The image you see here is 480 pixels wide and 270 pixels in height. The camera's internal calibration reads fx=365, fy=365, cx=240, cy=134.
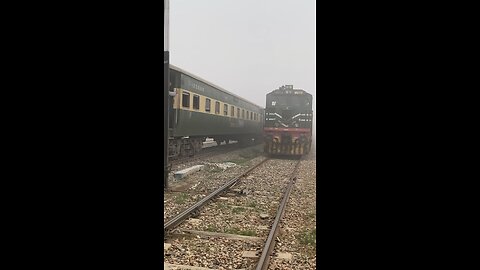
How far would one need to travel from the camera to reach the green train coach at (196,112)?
10.6 meters

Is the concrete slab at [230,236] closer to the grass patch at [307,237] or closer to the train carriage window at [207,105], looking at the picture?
the grass patch at [307,237]

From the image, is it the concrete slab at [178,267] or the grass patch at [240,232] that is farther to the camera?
the grass patch at [240,232]

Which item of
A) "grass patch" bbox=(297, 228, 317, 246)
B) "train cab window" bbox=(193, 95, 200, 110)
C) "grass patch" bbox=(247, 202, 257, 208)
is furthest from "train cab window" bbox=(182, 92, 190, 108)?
"grass patch" bbox=(297, 228, 317, 246)

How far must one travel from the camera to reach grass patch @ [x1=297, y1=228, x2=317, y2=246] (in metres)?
4.57

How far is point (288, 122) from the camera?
15.1 metres

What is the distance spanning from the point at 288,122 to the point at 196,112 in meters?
4.55

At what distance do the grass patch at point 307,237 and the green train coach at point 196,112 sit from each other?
5532 mm

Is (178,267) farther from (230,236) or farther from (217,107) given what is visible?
(217,107)

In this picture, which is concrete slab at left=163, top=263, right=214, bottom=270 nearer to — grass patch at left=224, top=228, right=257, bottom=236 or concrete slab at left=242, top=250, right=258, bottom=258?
concrete slab at left=242, top=250, right=258, bottom=258

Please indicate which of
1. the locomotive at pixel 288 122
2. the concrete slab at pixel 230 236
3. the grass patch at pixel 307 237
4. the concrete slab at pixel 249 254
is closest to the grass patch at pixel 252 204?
the grass patch at pixel 307 237
